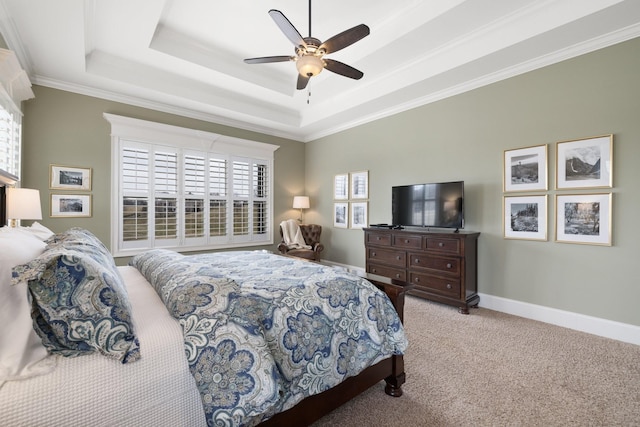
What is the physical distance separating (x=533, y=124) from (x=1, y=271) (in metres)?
4.32

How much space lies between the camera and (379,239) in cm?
412

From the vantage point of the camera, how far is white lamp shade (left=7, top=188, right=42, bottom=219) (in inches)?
91.6

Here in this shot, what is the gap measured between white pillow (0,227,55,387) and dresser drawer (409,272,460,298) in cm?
350

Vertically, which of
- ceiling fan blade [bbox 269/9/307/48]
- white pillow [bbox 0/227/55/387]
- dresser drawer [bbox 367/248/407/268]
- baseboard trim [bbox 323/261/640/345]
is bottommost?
baseboard trim [bbox 323/261/640/345]

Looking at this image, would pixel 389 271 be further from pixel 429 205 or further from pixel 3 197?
pixel 3 197

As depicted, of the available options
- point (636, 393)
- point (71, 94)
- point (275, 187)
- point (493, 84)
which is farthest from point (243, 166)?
point (636, 393)

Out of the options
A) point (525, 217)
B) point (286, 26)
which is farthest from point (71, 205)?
point (525, 217)

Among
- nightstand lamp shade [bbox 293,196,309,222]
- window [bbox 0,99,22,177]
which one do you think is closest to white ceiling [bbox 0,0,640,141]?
window [bbox 0,99,22,177]

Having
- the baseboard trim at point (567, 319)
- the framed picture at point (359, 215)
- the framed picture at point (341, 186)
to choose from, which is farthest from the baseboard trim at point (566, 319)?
the framed picture at point (341, 186)

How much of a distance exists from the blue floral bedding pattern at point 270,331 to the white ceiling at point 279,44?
269cm

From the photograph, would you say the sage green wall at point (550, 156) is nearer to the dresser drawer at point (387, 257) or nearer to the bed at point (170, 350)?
the dresser drawer at point (387, 257)

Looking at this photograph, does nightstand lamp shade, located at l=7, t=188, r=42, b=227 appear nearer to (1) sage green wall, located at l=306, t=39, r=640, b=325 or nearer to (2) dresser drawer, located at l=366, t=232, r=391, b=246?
(2) dresser drawer, located at l=366, t=232, r=391, b=246

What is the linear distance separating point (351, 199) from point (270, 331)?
4.10 m

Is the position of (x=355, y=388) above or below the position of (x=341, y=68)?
below
